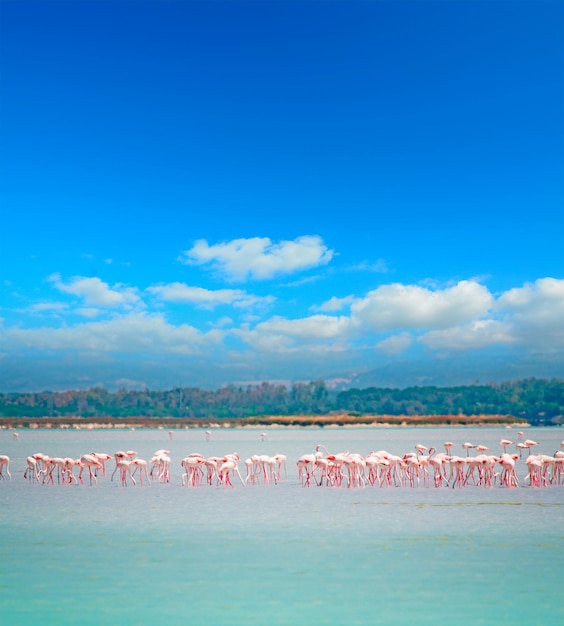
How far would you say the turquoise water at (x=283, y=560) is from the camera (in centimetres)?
921

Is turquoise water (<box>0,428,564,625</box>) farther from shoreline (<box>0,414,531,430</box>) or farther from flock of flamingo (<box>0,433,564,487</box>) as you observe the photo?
shoreline (<box>0,414,531,430</box>)

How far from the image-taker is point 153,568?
11297 mm

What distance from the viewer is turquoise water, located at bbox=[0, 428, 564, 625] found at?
30.2 feet

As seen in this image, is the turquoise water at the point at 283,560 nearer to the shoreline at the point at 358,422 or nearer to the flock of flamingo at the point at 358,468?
the flock of flamingo at the point at 358,468

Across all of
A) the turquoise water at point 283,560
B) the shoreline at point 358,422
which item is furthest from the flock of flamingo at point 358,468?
the shoreline at point 358,422

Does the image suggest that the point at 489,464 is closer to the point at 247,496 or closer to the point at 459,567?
the point at 247,496

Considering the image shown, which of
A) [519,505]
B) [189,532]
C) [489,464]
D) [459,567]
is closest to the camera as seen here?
[459,567]

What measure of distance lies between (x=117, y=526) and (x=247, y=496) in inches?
210

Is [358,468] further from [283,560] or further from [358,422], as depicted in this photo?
[358,422]

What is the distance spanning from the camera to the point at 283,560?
11734 millimetres

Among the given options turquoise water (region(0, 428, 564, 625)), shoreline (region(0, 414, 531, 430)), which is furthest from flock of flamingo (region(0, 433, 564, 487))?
shoreline (region(0, 414, 531, 430))

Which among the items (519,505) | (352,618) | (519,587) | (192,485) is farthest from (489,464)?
(352,618)

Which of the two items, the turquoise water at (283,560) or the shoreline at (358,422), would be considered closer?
the turquoise water at (283,560)

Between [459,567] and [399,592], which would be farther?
[459,567]
